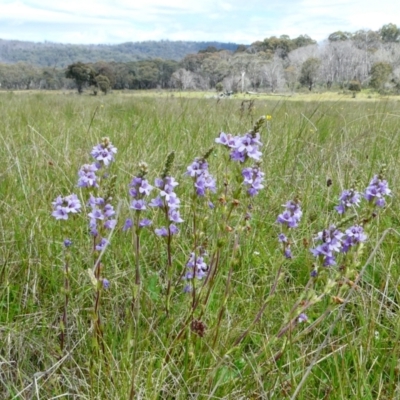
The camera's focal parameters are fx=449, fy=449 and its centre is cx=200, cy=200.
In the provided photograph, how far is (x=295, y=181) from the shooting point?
10.8 ft

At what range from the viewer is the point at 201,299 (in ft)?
5.47

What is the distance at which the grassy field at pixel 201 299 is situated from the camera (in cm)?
145

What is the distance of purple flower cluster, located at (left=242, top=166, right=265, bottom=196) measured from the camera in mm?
1480

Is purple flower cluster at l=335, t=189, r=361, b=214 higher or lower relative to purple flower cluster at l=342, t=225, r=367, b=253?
higher

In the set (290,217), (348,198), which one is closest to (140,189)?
(290,217)

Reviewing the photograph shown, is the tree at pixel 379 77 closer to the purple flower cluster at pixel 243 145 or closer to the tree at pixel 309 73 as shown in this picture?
the tree at pixel 309 73

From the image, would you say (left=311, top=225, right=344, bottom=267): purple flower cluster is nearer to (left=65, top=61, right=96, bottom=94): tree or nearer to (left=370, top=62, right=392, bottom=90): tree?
(left=370, top=62, right=392, bottom=90): tree

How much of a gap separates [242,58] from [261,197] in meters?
9.33

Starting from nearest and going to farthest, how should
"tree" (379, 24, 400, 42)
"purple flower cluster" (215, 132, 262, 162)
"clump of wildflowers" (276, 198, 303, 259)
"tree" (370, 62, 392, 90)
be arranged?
"purple flower cluster" (215, 132, 262, 162), "clump of wildflowers" (276, 198, 303, 259), "tree" (370, 62, 392, 90), "tree" (379, 24, 400, 42)

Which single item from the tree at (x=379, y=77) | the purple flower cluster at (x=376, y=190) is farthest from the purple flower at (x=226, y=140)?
the tree at (x=379, y=77)

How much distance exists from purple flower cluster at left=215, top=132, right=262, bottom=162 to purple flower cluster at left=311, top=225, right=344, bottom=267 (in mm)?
339

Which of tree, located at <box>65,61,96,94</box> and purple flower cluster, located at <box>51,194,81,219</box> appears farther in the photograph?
tree, located at <box>65,61,96,94</box>

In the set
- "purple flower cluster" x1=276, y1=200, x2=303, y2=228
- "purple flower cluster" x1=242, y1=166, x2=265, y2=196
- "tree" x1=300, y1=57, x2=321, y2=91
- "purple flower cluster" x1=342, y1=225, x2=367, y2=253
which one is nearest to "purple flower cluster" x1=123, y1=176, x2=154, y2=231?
"purple flower cluster" x1=242, y1=166, x2=265, y2=196

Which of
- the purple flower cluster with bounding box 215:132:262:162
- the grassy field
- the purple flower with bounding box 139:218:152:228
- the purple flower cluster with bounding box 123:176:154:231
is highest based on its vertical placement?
the purple flower cluster with bounding box 215:132:262:162
